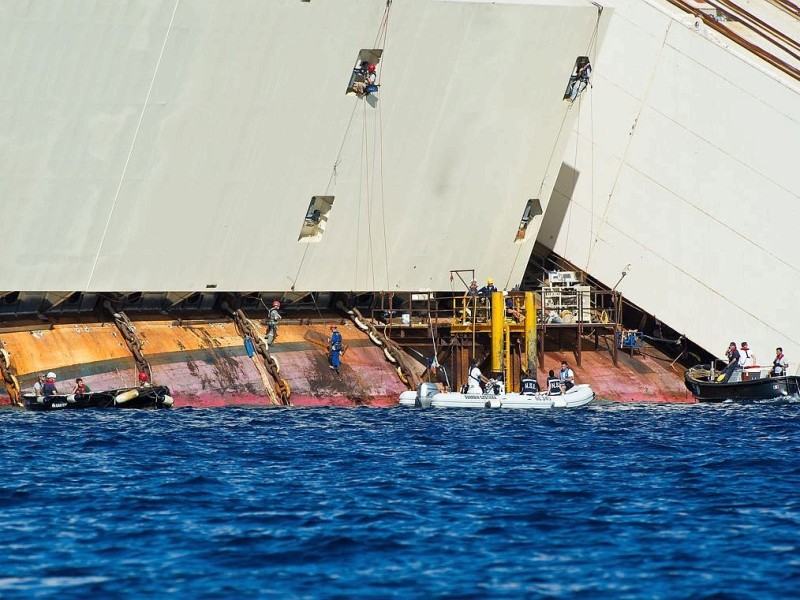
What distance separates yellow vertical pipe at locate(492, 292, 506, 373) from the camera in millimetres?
45406

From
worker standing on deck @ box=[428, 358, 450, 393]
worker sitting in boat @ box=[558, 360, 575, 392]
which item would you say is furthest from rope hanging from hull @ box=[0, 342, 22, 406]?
worker sitting in boat @ box=[558, 360, 575, 392]

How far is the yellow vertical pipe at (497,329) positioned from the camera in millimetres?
45406

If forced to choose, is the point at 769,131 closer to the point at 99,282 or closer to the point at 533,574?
the point at 99,282

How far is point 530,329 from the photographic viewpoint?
4619 cm

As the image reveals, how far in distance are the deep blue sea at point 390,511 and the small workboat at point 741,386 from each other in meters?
8.37

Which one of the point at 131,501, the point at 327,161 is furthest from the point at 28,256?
the point at 131,501

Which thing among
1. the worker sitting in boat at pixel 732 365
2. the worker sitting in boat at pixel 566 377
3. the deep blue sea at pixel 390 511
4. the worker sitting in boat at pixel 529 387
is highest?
the worker sitting in boat at pixel 732 365

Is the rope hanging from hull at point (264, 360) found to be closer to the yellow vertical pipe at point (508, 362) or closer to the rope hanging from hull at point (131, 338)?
the rope hanging from hull at point (131, 338)

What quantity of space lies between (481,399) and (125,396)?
1014 cm

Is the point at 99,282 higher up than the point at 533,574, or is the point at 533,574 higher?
the point at 99,282

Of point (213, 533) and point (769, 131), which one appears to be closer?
point (213, 533)

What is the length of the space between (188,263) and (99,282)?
2836 millimetres

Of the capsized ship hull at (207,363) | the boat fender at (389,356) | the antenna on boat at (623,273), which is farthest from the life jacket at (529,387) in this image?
the antenna on boat at (623,273)

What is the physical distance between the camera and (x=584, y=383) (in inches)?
1885
